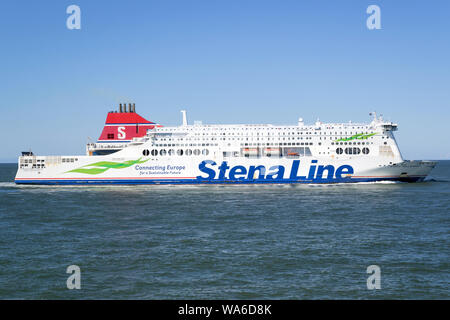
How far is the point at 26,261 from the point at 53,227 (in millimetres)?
5435

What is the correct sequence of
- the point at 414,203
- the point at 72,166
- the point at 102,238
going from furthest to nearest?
the point at 72,166 < the point at 414,203 < the point at 102,238

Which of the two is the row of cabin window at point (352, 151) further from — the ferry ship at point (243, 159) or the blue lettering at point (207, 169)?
the blue lettering at point (207, 169)

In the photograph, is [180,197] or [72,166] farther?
[72,166]

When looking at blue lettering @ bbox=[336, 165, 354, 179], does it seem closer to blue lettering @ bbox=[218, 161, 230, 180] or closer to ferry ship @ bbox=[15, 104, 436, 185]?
ferry ship @ bbox=[15, 104, 436, 185]

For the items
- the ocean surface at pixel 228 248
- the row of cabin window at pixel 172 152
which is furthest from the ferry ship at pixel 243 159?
the ocean surface at pixel 228 248

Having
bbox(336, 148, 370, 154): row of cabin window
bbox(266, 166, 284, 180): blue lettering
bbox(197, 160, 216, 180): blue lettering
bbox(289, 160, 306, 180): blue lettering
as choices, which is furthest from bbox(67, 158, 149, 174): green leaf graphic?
bbox(336, 148, 370, 154): row of cabin window

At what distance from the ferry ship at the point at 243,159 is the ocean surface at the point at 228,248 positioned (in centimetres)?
902

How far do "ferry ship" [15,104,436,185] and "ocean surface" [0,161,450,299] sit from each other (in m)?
9.02

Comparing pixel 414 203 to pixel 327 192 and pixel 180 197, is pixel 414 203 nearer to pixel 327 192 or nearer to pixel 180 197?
pixel 327 192

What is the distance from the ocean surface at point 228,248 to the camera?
31.7 ft

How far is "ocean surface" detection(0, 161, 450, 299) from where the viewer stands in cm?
965
